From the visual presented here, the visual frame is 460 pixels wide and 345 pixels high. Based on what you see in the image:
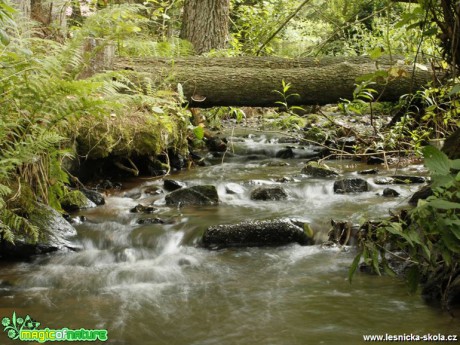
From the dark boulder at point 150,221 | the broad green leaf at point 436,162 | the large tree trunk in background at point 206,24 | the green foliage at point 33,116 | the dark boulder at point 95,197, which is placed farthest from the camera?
the large tree trunk in background at point 206,24

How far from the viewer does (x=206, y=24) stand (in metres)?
11.1

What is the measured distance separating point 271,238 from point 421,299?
1818 mm

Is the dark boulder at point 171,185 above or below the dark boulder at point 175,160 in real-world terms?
below

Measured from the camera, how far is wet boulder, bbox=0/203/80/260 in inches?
175

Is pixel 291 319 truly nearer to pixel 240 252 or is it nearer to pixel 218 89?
pixel 240 252

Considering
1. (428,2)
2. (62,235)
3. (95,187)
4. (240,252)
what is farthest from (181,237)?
(428,2)

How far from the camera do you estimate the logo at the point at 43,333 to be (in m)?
3.04

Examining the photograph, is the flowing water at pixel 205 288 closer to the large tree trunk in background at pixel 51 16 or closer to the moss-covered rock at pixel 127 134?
the moss-covered rock at pixel 127 134

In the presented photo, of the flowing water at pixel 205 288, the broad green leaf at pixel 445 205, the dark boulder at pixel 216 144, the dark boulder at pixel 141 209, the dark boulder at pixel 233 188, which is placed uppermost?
the broad green leaf at pixel 445 205

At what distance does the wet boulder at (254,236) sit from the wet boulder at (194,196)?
1403 millimetres

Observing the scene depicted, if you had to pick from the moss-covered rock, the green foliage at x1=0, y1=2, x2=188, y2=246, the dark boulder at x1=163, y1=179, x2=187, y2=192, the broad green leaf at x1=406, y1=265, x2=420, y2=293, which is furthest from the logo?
the dark boulder at x1=163, y1=179, x2=187, y2=192

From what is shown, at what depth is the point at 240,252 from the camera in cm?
466

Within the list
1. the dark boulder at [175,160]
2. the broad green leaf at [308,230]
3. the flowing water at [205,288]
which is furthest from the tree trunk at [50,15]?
the broad green leaf at [308,230]

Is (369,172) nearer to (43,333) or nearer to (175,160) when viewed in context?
(175,160)
